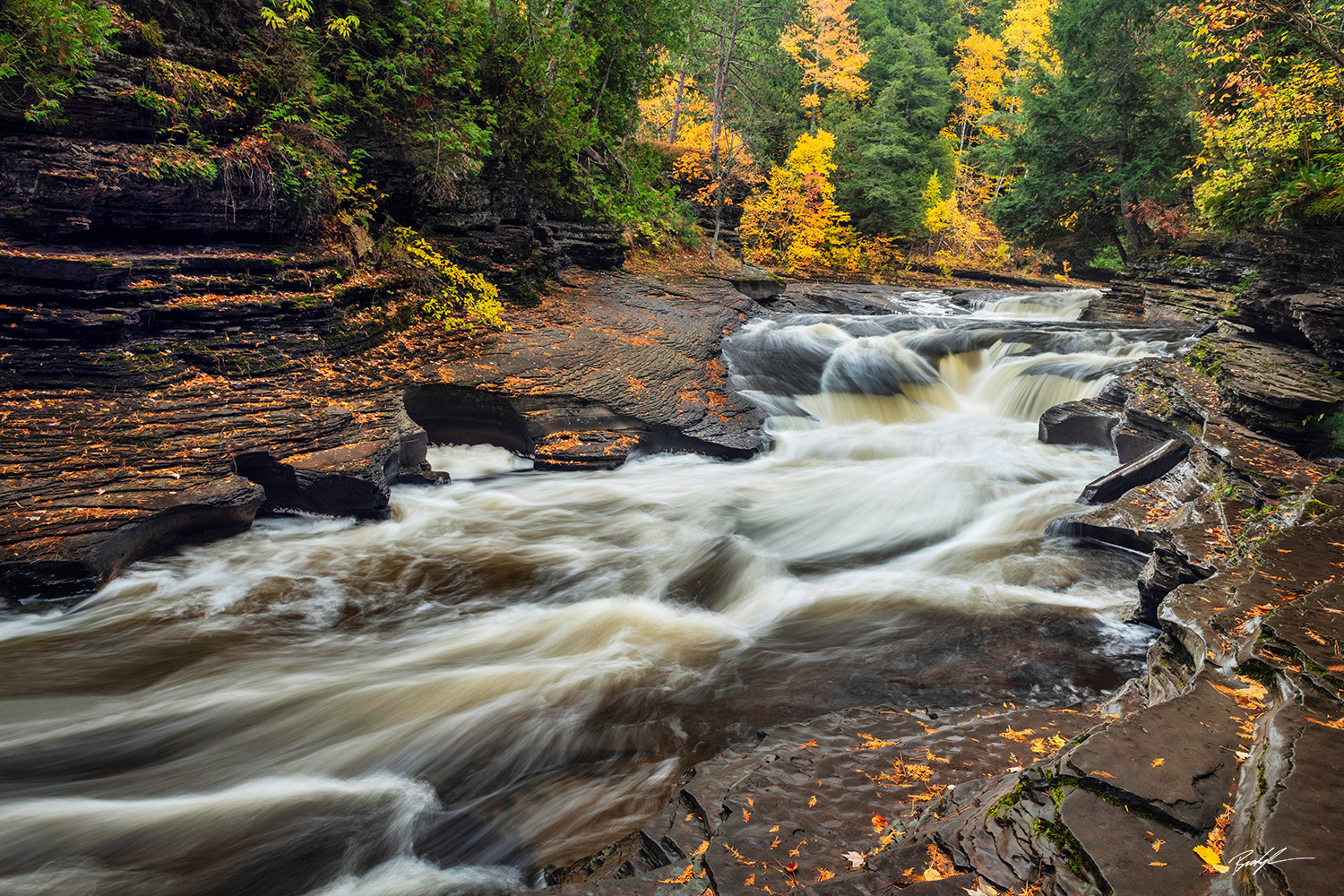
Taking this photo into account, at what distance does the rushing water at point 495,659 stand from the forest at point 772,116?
4303 millimetres

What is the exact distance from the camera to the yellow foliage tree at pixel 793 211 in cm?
2394

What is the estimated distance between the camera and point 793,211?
2453 centimetres

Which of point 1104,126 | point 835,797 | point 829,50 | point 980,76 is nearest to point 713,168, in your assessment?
point 829,50

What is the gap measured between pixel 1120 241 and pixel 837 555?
75.2 feet

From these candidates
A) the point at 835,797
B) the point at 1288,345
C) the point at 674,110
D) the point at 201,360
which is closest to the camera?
the point at 835,797

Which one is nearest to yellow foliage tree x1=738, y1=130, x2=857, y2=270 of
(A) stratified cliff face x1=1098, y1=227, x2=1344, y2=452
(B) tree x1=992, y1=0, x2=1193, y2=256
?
(B) tree x1=992, y1=0, x2=1193, y2=256

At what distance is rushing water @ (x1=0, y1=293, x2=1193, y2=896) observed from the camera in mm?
3256

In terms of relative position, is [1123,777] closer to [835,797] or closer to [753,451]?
[835,797]

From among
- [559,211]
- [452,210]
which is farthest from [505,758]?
[559,211]

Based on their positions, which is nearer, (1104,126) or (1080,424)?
(1080,424)

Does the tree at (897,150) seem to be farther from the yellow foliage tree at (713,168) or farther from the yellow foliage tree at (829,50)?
the yellow foliage tree at (713,168)

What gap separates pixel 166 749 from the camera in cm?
394
